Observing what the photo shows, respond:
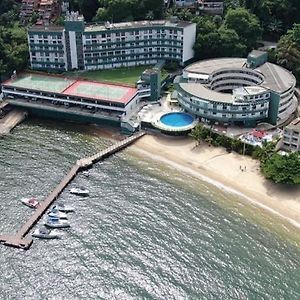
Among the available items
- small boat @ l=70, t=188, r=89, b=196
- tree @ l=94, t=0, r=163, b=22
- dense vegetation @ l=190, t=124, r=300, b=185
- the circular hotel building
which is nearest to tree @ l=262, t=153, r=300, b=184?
dense vegetation @ l=190, t=124, r=300, b=185

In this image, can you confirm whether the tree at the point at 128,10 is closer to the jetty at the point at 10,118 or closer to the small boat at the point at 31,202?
the jetty at the point at 10,118

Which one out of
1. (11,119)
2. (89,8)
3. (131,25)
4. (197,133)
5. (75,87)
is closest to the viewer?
(197,133)

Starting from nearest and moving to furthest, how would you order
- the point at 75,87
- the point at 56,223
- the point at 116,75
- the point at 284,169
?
the point at 56,223
the point at 284,169
the point at 75,87
the point at 116,75

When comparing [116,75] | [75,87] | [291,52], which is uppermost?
[291,52]

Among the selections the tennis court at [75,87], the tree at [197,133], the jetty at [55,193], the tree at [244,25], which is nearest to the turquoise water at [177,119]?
the tree at [197,133]

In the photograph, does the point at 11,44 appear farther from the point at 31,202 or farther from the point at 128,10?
the point at 31,202

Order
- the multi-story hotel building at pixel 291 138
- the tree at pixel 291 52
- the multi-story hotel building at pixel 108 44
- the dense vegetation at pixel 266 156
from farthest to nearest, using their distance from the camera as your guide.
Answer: the multi-story hotel building at pixel 108 44
the tree at pixel 291 52
the multi-story hotel building at pixel 291 138
the dense vegetation at pixel 266 156

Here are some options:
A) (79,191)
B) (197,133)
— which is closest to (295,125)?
(197,133)
